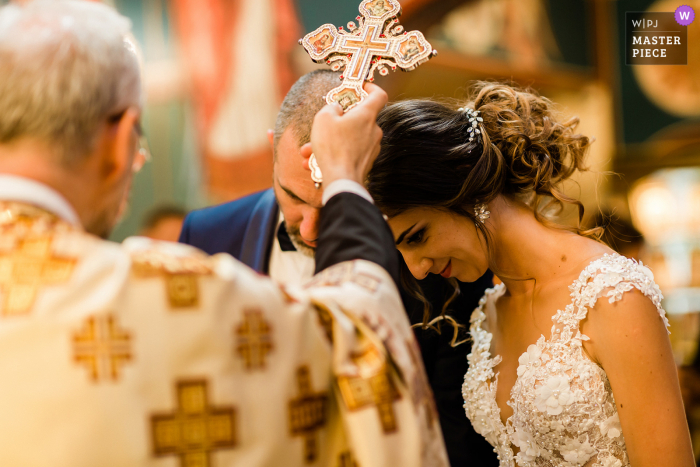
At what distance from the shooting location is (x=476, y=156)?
2252mm

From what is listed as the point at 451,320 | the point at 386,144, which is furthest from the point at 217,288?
the point at 451,320

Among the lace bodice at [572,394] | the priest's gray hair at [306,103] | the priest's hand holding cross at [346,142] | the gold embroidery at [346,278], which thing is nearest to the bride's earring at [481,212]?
the lace bodice at [572,394]

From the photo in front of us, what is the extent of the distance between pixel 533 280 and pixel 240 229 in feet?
4.70

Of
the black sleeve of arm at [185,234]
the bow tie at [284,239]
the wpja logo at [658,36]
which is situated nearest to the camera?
the bow tie at [284,239]

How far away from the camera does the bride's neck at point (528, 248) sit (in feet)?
7.32

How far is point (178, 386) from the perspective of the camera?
109 centimetres

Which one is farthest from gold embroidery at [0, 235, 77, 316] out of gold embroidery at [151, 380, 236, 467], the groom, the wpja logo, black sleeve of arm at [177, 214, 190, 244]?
the wpja logo

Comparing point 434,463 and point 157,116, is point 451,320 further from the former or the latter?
point 157,116

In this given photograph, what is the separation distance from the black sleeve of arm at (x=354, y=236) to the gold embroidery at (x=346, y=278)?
34 millimetres

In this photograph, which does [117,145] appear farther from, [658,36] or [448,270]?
[658,36]

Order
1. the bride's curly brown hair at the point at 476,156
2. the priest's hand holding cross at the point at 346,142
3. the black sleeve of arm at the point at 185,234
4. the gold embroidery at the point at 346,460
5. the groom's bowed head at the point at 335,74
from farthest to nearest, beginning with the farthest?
the black sleeve of arm at the point at 185,234
the bride's curly brown hair at the point at 476,156
the groom's bowed head at the point at 335,74
the priest's hand holding cross at the point at 346,142
the gold embroidery at the point at 346,460

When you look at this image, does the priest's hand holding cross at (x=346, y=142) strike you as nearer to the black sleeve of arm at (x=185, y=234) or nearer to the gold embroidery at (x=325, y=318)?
the gold embroidery at (x=325, y=318)

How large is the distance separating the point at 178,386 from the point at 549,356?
4.83 feet

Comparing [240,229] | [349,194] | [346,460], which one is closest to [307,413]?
[346,460]
